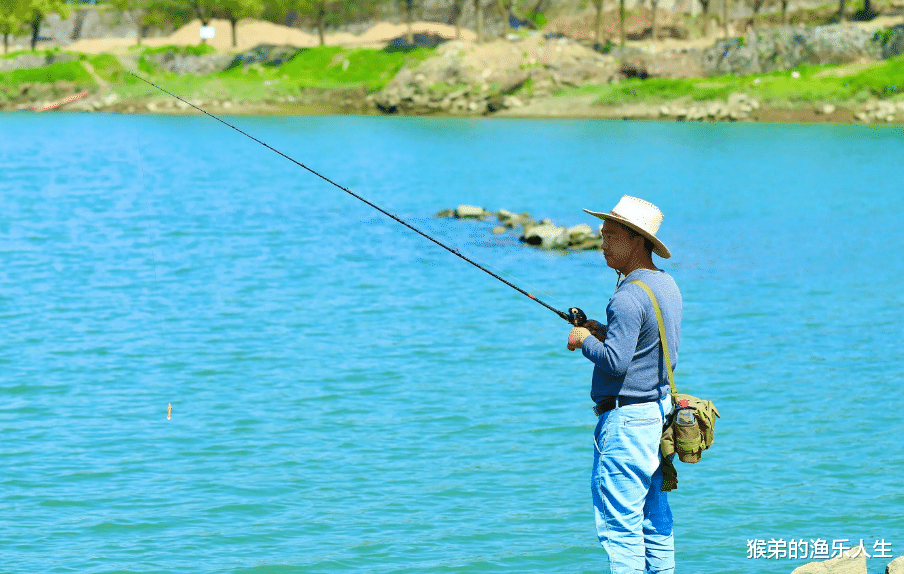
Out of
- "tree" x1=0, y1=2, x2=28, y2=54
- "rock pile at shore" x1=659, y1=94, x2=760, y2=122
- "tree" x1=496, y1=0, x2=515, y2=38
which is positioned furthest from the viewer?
"tree" x1=0, y1=2, x2=28, y2=54

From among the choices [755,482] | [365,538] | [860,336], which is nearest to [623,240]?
[365,538]

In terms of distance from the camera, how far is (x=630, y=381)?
21.4 feet

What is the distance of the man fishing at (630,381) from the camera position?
639 centimetres

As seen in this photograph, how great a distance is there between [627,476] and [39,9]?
372 ft

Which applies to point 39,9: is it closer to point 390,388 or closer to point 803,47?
point 803,47

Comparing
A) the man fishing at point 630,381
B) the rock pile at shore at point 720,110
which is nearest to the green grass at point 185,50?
the rock pile at shore at point 720,110

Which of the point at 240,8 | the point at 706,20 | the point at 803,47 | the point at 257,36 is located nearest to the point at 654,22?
the point at 706,20

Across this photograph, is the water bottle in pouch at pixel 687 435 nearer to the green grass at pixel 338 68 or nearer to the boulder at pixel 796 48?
the boulder at pixel 796 48

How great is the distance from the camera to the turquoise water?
10148 millimetres

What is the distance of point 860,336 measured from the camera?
17984 millimetres

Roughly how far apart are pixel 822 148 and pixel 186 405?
4808 cm

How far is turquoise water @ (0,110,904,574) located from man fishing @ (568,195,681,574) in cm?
298

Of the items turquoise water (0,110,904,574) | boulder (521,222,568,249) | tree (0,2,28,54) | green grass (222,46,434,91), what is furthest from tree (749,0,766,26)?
boulder (521,222,568,249)

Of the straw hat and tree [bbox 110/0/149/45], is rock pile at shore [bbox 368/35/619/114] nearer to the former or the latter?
tree [bbox 110/0/149/45]
